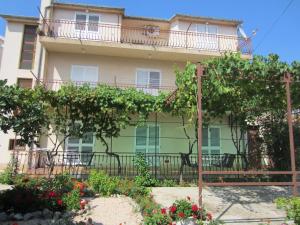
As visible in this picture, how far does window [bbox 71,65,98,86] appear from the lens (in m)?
15.8

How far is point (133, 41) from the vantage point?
56.2 feet

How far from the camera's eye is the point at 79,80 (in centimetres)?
1576

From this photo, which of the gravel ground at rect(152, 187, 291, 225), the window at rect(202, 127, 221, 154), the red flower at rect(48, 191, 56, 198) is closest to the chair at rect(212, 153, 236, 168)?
the gravel ground at rect(152, 187, 291, 225)

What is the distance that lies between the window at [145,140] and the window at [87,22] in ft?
20.5

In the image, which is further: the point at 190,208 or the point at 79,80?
the point at 79,80

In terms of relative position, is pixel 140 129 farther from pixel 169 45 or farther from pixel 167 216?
pixel 167 216

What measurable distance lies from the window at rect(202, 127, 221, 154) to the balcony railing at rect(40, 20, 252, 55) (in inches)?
179

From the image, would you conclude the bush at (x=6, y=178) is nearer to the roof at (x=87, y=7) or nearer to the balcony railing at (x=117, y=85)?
the balcony railing at (x=117, y=85)

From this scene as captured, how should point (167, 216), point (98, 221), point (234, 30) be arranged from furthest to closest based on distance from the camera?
point (234, 30)
point (98, 221)
point (167, 216)

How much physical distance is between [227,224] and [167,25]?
14.8m

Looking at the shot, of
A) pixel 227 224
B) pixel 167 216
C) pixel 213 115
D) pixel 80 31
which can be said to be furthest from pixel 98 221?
pixel 80 31

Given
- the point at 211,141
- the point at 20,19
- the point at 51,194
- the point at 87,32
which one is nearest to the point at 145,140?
the point at 211,141

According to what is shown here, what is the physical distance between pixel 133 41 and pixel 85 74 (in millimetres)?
3456

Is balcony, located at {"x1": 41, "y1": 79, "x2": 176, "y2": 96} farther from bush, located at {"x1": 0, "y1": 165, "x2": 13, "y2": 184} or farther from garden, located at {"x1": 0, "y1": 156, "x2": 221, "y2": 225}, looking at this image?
garden, located at {"x1": 0, "y1": 156, "x2": 221, "y2": 225}
